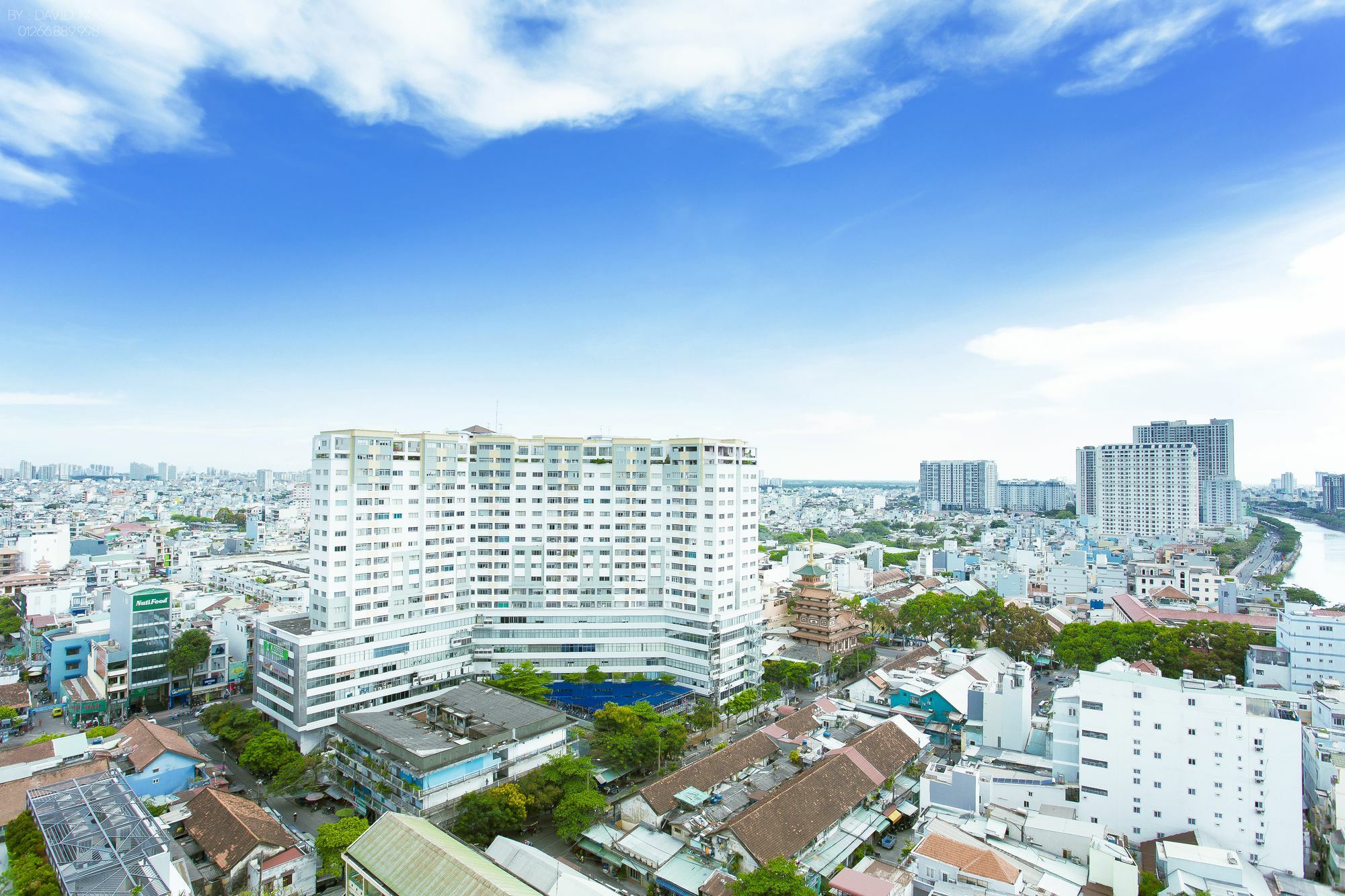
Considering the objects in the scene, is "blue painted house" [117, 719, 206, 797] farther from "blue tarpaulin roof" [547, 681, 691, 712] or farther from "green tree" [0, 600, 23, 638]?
"green tree" [0, 600, 23, 638]

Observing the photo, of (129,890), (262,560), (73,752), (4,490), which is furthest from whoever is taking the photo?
(4,490)

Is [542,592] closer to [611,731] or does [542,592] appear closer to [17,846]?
[611,731]

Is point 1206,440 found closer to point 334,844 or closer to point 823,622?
point 823,622

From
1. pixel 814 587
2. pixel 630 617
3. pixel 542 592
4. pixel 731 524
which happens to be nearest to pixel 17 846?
pixel 542 592

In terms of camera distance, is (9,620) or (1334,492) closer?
(9,620)

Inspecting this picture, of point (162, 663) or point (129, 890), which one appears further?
point (162, 663)

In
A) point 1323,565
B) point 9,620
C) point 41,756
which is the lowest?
point 1323,565

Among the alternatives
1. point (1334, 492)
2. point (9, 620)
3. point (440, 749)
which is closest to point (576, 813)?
point (440, 749)
